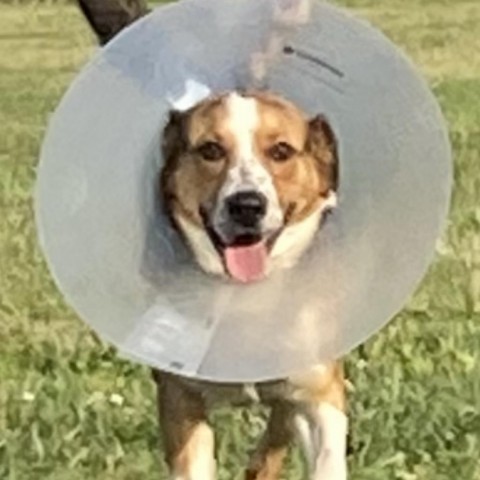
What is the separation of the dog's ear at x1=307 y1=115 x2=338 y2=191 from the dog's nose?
0.25m

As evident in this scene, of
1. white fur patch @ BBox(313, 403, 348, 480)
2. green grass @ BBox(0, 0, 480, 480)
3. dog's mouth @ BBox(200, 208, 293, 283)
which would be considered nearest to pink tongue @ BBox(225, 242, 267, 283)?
dog's mouth @ BBox(200, 208, 293, 283)

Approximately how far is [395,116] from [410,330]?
2.29 metres

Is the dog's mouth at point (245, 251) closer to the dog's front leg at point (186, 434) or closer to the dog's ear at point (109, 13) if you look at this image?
the dog's front leg at point (186, 434)

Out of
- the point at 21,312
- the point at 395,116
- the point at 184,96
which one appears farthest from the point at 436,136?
the point at 21,312

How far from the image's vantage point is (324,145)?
5.40m

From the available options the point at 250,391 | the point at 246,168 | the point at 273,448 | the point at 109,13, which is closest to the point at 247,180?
the point at 246,168

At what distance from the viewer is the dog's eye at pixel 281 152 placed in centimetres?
525

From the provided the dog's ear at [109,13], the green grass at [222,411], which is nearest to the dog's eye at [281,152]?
the green grass at [222,411]

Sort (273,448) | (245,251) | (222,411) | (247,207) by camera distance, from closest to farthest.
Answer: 1. (247,207)
2. (245,251)
3. (273,448)
4. (222,411)

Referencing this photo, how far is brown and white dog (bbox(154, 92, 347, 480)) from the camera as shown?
521 centimetres

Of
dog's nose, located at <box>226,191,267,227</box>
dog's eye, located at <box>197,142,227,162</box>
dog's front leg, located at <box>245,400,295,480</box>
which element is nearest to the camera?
dog's nose, located at <box>226,191,267,227</box>

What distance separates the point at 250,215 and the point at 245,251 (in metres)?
0.22

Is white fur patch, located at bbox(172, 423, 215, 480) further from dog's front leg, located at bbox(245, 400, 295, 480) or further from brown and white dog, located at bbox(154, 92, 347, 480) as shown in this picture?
dog's front leg, located at bbox(245, 400, 295, 480)

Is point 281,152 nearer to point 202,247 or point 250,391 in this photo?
point 202,247
